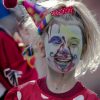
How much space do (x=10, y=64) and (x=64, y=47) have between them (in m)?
0.53

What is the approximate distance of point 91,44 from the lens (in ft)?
5.19

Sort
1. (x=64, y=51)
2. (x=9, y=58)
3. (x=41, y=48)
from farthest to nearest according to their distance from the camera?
(x=9, y=58) < (x=41, y=48) < (x=64, y=51)

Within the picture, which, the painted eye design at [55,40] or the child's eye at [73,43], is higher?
the painted eye design at [55,40]

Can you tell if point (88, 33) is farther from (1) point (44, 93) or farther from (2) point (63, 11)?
(1) point (44, 93)

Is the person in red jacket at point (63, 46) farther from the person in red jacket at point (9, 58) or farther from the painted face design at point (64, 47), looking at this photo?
the person in red jacket at point (9, 58)

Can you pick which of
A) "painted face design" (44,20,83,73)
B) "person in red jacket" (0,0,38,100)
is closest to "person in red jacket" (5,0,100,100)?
"painted face design" (44,20,83,73)

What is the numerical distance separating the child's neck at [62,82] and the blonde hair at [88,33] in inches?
3.4

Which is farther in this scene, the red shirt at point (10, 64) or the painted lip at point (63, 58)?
the red shirt at point (10, 64)

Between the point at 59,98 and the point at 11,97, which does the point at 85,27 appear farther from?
the point at 11,97

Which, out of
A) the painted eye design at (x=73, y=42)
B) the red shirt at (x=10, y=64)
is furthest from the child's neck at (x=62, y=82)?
the red shirt at (x=10, y=64)

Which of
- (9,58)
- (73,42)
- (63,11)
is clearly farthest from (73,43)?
(9,58)

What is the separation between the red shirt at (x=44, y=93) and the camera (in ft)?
5.06

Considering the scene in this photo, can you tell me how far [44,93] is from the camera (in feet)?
5.16

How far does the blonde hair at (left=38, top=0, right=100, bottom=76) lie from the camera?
1.55 meters
